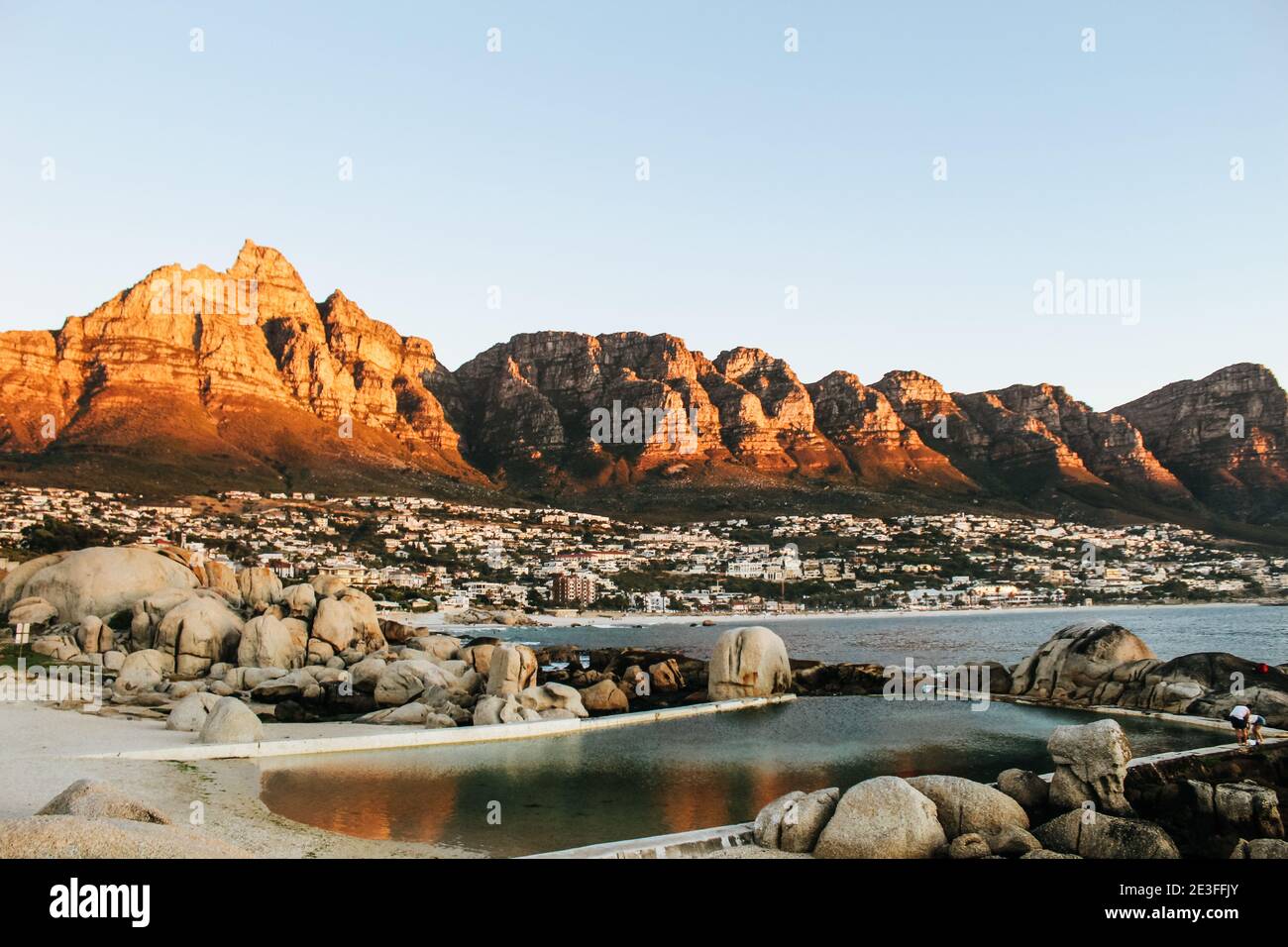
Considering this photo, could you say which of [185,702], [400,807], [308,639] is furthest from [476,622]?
[400,807]

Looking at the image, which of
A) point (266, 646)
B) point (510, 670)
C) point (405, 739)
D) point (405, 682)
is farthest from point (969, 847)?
A: point (266, 646)

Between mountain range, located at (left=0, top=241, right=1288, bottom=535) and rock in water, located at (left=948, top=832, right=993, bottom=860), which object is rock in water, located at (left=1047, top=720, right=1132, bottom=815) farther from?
mountain range, located at (left=0, top=241, right=1288, bottom=535)

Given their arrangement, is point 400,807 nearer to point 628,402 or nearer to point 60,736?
point 60,736

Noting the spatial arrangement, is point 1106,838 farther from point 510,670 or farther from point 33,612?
point 33,612
